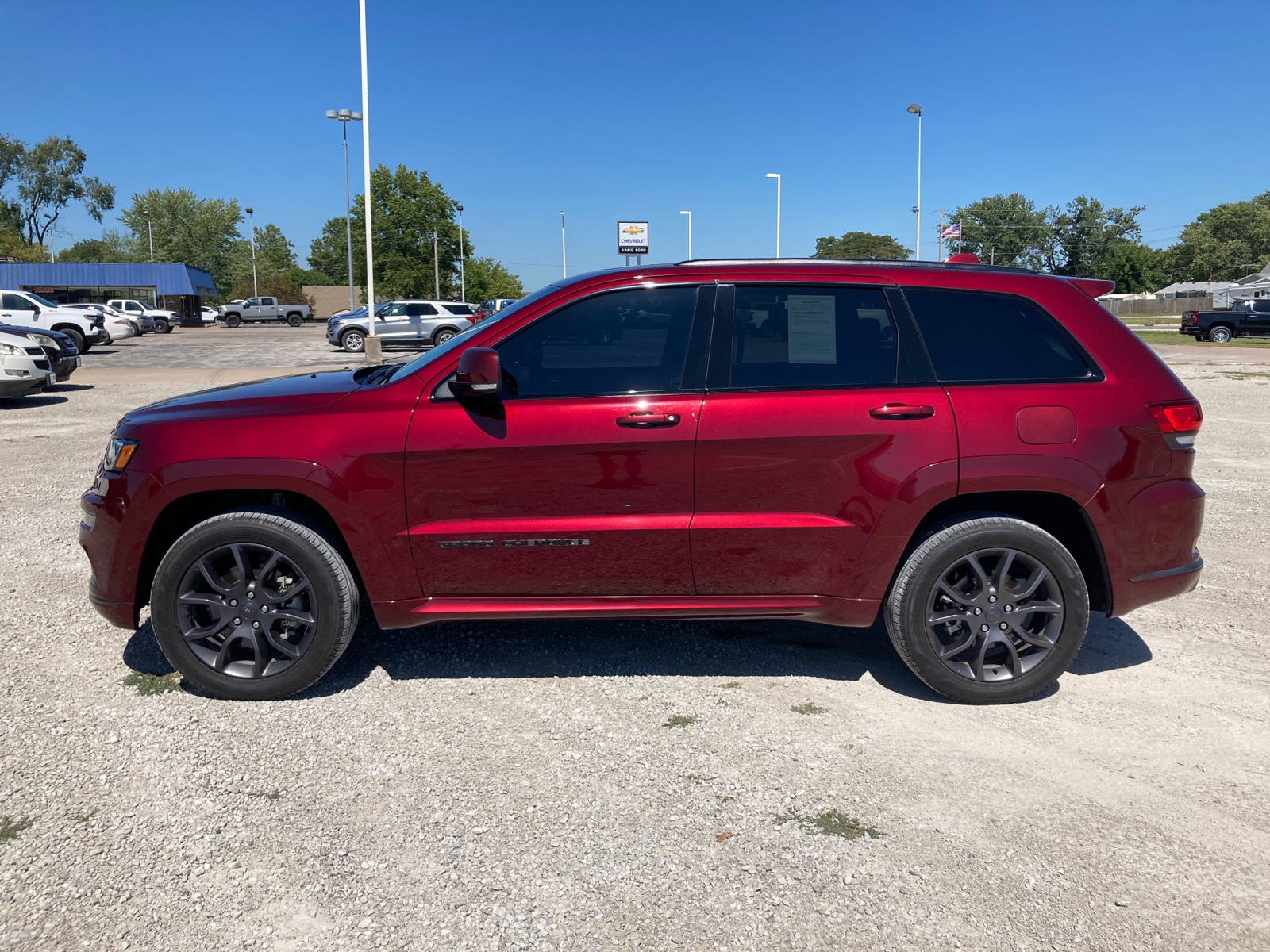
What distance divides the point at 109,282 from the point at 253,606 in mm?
70676

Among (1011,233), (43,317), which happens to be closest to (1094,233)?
(1011,233)

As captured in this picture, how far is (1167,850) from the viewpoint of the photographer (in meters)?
2.88

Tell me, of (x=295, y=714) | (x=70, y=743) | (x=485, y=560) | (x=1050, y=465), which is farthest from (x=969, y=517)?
(x=70, y=743)

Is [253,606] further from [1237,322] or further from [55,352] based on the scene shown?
[1237,322]

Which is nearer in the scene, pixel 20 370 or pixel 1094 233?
pixel 20 370

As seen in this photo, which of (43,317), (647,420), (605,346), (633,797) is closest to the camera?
(633,797)

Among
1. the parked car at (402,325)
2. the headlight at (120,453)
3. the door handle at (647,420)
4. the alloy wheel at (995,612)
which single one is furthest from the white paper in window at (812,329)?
the parked car at (402,325)

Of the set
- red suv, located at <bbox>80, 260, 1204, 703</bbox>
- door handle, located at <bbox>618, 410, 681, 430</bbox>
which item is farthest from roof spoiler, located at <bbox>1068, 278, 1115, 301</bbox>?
door handle, located at <bbox>618, 410, 681, 430</bbox>

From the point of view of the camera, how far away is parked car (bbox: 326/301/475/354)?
99.0 ft

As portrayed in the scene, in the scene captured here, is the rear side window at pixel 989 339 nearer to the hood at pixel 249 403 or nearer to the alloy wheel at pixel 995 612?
the alloy wheel at pixel 995 612

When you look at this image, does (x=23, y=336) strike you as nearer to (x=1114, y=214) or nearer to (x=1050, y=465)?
(x=1050, y=465)

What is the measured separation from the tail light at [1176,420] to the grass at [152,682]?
427 cm

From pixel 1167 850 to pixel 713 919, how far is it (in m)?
1.43

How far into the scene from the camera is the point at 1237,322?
35.9 metres
